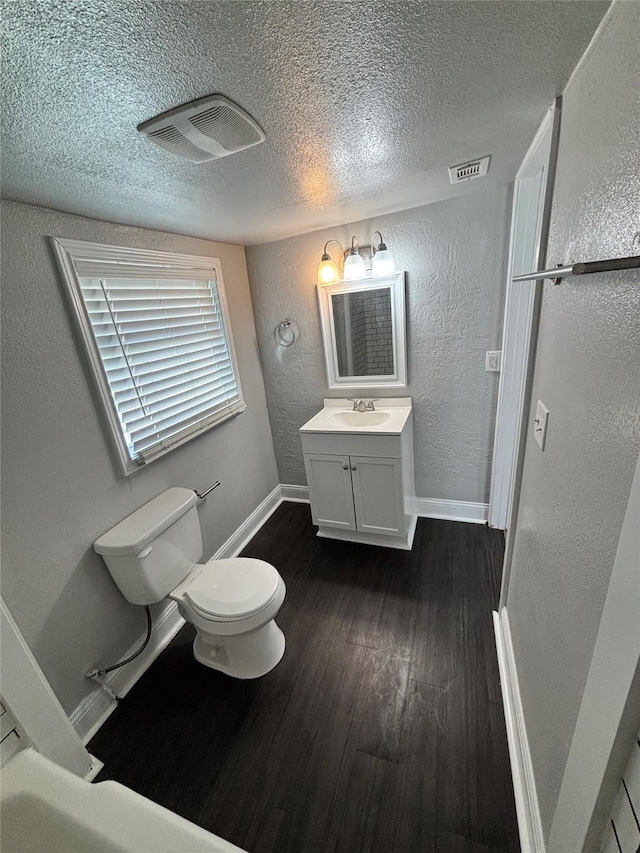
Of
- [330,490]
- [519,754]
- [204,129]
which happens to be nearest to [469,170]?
[204,129]

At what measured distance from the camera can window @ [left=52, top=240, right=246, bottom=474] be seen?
1356mm

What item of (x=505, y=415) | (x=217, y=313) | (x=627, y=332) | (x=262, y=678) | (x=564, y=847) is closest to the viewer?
(x=627, y=332)

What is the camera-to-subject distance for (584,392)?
28.8 inches

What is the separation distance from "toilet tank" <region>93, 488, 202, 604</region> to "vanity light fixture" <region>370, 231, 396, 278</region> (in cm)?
164

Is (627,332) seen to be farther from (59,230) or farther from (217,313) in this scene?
(217,313)

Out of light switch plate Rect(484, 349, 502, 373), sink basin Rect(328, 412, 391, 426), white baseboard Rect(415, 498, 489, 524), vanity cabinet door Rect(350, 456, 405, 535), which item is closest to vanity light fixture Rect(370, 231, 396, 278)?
light switch plate Rect(484, 349, 502, 373)

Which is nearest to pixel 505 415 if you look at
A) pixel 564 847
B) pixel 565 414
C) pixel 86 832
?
pixel 565 414

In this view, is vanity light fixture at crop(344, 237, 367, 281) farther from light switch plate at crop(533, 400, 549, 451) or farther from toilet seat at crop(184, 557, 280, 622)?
toilet seat at crop(184, 557, 280, 622)

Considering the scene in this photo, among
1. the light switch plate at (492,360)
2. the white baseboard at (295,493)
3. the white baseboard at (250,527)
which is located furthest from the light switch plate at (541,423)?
the white baseboard at (295,493)

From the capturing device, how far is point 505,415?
1.95m

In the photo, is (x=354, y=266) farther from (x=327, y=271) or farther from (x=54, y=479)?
(x=54, y=479)

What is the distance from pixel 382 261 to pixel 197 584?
1951 mm

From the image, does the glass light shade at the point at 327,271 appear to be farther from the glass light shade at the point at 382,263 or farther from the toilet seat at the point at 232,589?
the toilet seat at the point at 232,589

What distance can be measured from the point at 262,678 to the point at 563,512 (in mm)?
1417
